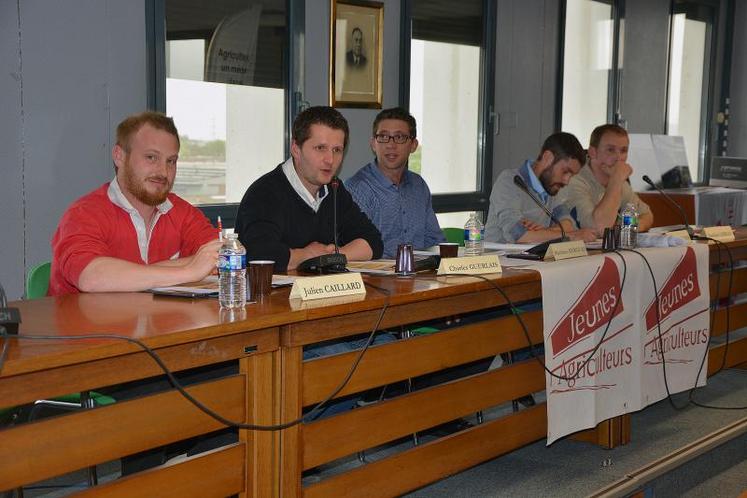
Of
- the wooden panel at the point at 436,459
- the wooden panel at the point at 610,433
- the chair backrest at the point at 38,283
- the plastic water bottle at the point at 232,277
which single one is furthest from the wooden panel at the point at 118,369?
the wooden panel at the point at 610,433

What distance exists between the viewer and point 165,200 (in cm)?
255

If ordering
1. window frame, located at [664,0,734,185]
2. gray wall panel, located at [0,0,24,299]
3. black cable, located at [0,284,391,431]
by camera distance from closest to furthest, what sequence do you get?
black cable, located at [0,284,391,431] → gray wall panel, located at [0,0,24,299] → window frame, located at [664,0,734,185]

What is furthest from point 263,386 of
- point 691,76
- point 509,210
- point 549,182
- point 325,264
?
point 691,76

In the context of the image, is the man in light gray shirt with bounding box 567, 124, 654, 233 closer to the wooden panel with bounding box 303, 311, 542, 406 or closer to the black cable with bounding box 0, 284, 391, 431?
the wooden panel with bounding box 303, 311, 542, 406

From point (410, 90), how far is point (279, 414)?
320cm

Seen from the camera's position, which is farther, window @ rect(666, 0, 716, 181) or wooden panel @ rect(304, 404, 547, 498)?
window @ rect(666, 0, 716, 181)

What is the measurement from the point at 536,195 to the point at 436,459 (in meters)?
1.58

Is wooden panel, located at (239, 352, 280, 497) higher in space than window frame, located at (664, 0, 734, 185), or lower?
lower

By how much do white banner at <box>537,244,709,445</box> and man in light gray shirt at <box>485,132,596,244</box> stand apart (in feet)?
1.67

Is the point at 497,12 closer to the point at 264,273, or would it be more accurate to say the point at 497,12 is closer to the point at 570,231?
the point at 570,231

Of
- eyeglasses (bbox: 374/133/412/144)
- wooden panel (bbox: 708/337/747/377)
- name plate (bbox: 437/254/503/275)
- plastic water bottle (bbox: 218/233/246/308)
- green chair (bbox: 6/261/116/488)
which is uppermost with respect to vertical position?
eyeglasses (bbox: 374/133/412/144)

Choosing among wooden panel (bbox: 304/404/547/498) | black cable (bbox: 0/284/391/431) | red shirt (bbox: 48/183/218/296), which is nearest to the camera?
black cable (bbox: 0/284/391/431)

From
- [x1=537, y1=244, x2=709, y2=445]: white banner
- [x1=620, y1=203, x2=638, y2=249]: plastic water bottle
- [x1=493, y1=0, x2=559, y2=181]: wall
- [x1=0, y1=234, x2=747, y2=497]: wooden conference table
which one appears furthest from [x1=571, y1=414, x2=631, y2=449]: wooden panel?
[x1=493, y1=0, x2=559, y2=181]: wall

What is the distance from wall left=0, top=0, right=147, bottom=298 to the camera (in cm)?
327
